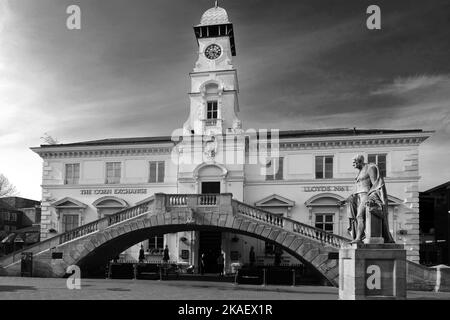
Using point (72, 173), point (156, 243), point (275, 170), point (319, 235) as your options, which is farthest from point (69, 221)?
point (319, 235)

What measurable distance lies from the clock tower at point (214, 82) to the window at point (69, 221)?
10886mm

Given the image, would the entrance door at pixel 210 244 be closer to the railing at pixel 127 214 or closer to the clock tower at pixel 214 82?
the clock tower at pixel 214 82

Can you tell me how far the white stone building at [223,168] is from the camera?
31156 mm

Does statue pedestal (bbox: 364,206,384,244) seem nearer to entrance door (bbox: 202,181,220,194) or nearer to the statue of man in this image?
the statue of man

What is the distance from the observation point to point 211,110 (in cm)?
3475

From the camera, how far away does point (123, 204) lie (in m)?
33.9

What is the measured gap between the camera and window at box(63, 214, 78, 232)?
3500cm

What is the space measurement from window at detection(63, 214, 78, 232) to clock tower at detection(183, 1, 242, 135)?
429 inches

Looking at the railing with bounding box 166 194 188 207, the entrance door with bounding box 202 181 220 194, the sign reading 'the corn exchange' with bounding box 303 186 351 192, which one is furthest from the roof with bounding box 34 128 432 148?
the railing with bounding box 166 194 188 207

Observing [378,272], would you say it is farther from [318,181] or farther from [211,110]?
[211,110]

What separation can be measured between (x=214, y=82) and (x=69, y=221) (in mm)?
15556

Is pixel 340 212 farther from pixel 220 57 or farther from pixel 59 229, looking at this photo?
pixel 59 229

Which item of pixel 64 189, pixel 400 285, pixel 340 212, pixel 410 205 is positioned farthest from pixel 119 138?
pixel 400 285
